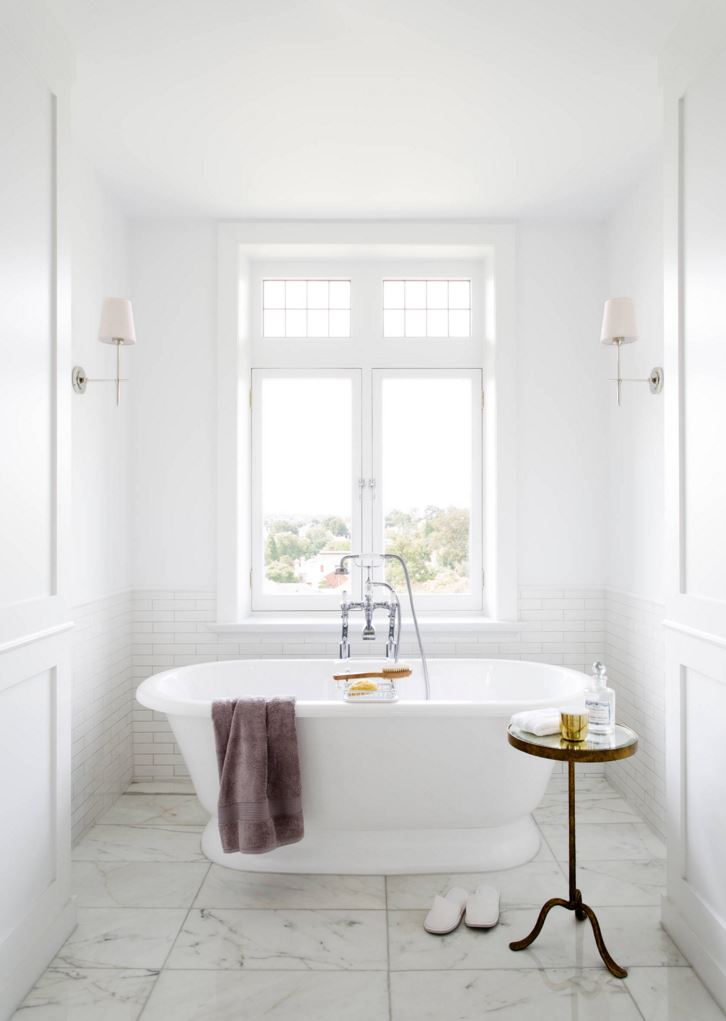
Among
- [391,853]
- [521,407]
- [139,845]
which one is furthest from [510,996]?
[521,407]

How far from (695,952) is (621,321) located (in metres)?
2.32

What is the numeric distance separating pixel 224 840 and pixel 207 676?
88 cm

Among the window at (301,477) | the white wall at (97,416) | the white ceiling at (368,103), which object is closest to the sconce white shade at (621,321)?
the white ceiling at (368,103)

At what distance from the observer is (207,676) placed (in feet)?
11.1

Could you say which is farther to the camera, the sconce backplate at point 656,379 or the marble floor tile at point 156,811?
the marble floor tile at point 156,811

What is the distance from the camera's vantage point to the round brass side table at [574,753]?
6.91 ft

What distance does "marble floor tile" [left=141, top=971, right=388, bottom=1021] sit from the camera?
6.63ft

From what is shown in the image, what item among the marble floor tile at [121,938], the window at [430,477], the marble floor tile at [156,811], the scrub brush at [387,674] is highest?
the window at [430,477]

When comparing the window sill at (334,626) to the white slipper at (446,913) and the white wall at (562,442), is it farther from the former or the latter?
the white slipper at (446,913)

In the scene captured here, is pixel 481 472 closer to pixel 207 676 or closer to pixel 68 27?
pixel 207 676

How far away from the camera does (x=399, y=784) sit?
2.76m

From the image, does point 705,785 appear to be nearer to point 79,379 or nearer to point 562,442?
point 562,442

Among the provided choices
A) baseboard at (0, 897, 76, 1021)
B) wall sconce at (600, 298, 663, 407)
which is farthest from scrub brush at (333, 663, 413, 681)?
wall sconce at (600, 298, 663, 407)

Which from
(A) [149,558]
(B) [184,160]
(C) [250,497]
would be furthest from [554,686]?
(B) [184,160]
